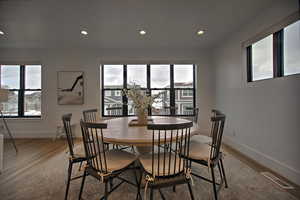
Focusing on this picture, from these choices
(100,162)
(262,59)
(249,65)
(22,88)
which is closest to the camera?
(100,162)

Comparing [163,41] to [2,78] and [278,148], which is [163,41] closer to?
[278,148]

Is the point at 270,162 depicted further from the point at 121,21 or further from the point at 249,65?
the point at 121,21

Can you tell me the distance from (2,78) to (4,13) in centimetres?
268

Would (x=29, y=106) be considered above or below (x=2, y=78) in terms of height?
below

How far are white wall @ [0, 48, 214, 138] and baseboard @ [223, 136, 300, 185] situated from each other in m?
1.53

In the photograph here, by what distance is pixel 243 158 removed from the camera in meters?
2.63

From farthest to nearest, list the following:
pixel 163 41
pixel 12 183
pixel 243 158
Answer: pixel 163 41 → pixel 243 158 → pixel 12 183

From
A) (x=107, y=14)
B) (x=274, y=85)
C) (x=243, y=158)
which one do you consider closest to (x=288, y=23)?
(x=274, y=85)

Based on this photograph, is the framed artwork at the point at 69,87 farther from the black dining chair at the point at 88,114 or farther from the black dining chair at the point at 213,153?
the black dining chair at the point at 213,153

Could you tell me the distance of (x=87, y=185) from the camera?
1.86 metres

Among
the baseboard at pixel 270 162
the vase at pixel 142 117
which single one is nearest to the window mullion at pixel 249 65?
the baseboard at pixel 270 162

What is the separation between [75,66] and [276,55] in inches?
181

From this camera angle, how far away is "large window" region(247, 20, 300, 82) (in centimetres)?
195

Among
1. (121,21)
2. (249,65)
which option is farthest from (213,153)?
(121,21)
